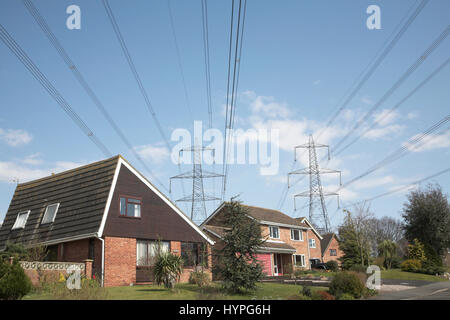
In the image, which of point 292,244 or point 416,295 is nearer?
point 416,295

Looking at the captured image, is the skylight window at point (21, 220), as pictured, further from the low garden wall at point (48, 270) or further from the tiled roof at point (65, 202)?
the low garden wall at point (48, 270)

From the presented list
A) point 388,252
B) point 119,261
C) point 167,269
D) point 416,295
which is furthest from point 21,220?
point 388,252

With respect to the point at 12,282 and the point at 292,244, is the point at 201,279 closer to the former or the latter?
the point at 12,282

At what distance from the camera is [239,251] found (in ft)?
62.7

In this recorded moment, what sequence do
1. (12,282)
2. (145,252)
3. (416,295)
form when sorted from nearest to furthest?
(12,282)
(416,295)
(145,252)

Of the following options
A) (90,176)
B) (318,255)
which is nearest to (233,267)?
(90,176)

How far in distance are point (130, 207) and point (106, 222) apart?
2.32 metres

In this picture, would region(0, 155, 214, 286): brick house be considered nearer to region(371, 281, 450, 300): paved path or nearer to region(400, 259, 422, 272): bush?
region(371, 281, 450, 300): paved path

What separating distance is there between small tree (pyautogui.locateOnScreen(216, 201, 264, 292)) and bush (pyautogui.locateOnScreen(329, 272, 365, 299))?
414 cm

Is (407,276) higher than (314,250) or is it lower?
lower

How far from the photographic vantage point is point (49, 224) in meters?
25.4

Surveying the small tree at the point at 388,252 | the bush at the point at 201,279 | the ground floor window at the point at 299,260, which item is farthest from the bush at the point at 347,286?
the ground floor window at the point at 299,260
